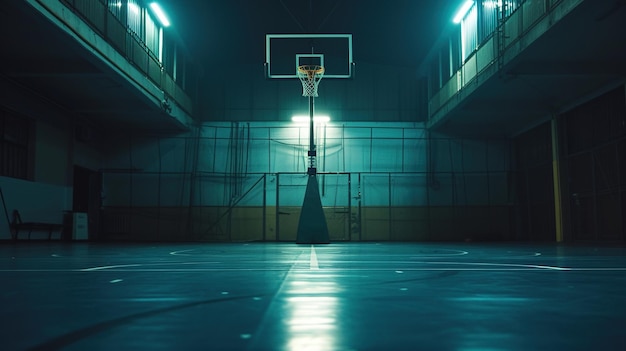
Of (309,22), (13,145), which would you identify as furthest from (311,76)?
(13,145)

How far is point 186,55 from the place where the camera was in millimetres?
23578

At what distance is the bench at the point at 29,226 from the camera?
1633cm

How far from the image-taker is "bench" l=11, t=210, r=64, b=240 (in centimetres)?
1633

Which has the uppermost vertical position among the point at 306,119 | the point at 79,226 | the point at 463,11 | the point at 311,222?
the point at 463,11

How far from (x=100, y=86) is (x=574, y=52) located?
44.3 ft

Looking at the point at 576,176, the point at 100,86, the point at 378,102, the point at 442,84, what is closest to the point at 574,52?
the point at 576,176

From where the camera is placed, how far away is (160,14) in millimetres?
20250

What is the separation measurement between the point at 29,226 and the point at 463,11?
1640 centimetres

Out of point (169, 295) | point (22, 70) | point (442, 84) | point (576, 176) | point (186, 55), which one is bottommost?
point (169, 295)

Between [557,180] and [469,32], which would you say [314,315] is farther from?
[469,32]

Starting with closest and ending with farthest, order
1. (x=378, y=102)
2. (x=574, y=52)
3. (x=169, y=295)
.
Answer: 1. (x=169, y=295)
2. (x=574, y=52)
3. (x=378, y=102)

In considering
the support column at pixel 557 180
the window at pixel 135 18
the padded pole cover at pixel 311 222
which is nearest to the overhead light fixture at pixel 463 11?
the support column at pixel 557 180

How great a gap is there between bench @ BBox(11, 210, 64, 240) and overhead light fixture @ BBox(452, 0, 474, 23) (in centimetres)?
1616

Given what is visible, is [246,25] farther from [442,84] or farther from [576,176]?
[576,176]
